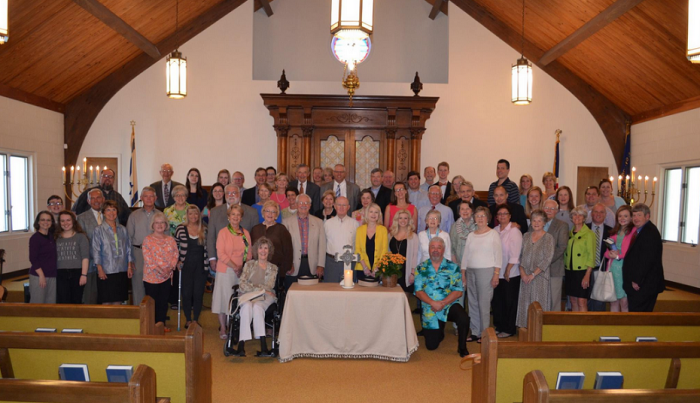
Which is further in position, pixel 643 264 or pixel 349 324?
pixel 643 264

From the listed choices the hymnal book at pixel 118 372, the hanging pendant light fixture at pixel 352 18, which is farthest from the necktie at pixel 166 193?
the hymnal book at pixel 118 372

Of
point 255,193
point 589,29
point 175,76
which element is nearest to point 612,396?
point 255,193

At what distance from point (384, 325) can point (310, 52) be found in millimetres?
7289

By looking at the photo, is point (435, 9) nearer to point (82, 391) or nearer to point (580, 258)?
point (580, 258)

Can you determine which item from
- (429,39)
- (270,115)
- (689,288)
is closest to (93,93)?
(270,115)

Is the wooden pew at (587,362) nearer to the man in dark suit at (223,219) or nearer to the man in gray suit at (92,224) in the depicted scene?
the man in dark suit at (223,219)

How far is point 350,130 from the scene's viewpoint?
9719mm

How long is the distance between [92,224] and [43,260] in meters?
0.63

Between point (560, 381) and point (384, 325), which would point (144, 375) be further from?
point (384, 325)

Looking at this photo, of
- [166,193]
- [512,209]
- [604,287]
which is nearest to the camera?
[604,287]

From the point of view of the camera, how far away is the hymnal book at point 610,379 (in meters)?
2.76

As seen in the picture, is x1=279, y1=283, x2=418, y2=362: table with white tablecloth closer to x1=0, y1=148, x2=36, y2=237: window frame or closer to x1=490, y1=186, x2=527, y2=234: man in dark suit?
x1=490, y1=186, x2=527, y2=234: man in dark suit

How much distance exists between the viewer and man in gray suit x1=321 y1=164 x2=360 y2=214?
724 centimetres

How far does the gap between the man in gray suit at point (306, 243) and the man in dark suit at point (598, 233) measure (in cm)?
307
